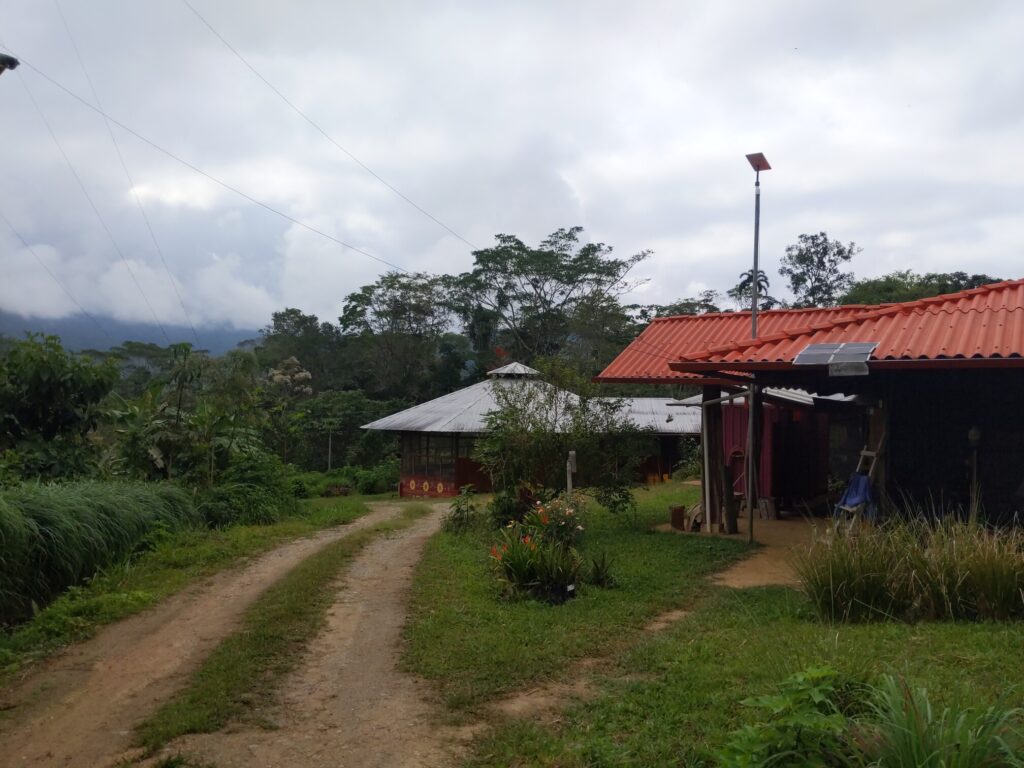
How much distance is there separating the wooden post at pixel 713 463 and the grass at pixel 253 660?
5990mm

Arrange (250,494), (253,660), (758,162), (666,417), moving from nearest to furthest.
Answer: (253,660), (758,162), (250,494), (666,417)

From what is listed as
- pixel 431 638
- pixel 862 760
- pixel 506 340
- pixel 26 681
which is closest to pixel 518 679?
pixel 431 638

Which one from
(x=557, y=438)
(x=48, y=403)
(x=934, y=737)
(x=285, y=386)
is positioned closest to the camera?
(x=934, y=737)

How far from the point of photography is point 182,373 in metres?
15.7

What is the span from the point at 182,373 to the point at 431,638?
34.4 feet

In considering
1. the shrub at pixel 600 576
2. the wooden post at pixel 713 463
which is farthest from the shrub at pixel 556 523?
the wooden post at pixel 713 463

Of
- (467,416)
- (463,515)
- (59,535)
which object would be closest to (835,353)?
(463,515)

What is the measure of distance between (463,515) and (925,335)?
7514mm

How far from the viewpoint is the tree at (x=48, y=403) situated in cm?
1341

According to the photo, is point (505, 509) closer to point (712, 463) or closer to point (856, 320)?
point (712, 463)

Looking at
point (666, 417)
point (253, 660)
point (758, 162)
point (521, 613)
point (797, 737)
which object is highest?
point (758, 162)

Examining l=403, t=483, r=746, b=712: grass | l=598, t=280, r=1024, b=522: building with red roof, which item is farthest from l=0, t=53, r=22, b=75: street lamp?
l=598, t=280, r=1024, b=522: building with red roof

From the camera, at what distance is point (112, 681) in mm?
6168

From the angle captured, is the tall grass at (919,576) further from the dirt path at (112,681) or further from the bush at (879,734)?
the dirt path at (112,681)
